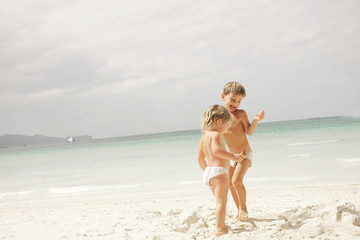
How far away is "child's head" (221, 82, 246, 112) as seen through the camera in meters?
3.43

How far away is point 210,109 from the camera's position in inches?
123

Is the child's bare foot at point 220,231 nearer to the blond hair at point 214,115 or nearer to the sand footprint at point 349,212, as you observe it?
the blond hair at point 214,115

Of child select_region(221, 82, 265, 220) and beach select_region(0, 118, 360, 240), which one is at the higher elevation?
child select_region(221, 82, 265, 220)

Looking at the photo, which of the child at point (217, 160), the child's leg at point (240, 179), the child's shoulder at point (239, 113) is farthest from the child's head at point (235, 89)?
the child's leg at point (240, 179)

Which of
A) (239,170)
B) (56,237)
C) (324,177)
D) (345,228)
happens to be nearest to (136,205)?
(56,237)

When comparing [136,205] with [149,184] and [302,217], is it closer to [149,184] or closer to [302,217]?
[149,184]

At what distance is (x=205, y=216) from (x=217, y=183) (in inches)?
41.0

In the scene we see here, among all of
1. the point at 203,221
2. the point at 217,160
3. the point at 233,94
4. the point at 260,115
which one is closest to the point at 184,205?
the point at 203,221

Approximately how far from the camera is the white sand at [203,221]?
3.14 m

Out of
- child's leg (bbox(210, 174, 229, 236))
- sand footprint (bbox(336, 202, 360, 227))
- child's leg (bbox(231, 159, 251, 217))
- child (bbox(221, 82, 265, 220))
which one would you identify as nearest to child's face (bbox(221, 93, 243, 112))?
child (bbox(221, 82, 265, 220))

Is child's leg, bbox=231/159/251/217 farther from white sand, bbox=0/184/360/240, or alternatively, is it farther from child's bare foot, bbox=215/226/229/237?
child's bare foot, bbox=215/226/229/237

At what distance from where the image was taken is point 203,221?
3758 mm

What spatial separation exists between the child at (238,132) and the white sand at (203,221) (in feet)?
1.25

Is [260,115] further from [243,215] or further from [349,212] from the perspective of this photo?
[349,212]
